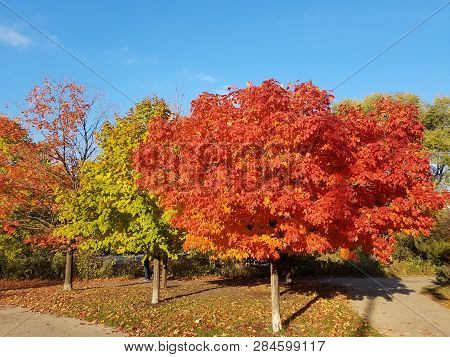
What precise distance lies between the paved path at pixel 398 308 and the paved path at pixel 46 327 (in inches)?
320

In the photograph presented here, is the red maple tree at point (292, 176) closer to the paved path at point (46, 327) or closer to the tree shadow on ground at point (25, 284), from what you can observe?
the paved path at point (46, 327)

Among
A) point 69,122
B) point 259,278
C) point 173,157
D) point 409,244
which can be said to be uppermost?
point 69,122

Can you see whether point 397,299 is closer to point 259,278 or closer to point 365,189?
point 365,189

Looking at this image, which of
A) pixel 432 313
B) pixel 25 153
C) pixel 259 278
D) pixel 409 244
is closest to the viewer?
pixel 432 313

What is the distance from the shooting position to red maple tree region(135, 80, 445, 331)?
9.32 metres

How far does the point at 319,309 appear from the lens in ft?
47.7

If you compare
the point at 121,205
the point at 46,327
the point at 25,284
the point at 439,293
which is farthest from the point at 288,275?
the point at 25,284

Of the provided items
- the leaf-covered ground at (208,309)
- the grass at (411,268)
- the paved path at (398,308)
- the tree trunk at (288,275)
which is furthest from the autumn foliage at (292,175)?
the grass at (411,268)

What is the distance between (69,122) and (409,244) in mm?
24098

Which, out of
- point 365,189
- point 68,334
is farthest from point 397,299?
point 68,334

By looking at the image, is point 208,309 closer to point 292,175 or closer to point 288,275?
point 292,175

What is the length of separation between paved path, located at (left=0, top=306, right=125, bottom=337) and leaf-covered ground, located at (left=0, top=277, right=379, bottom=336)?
51 centimetres

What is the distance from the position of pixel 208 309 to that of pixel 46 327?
5.38 m

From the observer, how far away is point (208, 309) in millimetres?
14664
